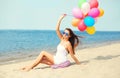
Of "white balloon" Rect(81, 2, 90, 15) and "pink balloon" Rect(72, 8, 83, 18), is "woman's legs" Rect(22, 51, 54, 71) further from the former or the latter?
"white balloon" Rect(81, 2, 90, 15)

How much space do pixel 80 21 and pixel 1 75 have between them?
2.84 metres

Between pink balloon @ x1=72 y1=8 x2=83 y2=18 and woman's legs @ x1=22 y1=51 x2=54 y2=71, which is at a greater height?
pink balloon @ x1=72 y1=8 x2=83 y2=18

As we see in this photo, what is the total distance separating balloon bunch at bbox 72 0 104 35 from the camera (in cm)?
977

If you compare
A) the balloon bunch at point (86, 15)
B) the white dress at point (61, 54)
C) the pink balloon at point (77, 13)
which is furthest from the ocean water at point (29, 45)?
the pink balloon at point (77, 13)

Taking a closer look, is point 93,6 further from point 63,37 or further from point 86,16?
point 63,37

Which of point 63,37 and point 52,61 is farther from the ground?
point 63,37

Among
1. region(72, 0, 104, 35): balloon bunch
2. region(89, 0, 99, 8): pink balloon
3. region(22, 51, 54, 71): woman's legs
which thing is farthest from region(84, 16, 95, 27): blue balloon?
region(22, 51, 54, 71): woman's legs

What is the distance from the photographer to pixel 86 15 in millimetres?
9930

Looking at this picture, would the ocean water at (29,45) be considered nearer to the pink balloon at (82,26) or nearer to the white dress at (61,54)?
the pink balloon at (82,26)

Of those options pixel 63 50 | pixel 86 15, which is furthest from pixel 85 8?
pixel 63 50

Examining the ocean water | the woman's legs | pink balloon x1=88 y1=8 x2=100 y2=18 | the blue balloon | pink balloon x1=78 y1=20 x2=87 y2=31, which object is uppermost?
pink balloon x1=88 y1=8 x2=100 y2=18

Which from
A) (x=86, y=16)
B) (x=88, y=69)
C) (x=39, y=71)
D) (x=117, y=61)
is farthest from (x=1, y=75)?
(x=117, y=61)

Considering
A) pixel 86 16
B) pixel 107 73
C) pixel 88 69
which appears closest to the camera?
pixel 107 73

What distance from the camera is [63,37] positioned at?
9961 millimetres
